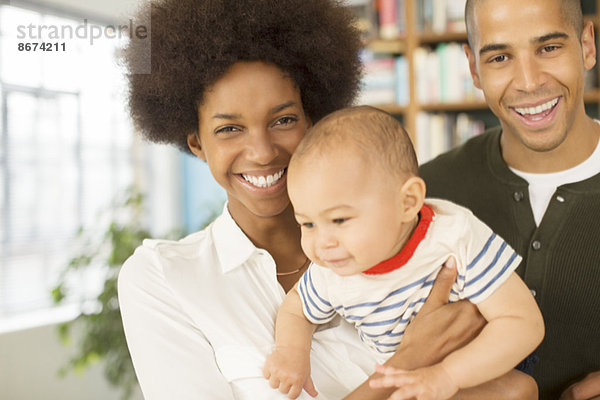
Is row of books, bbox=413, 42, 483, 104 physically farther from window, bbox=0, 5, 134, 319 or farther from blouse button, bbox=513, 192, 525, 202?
blouse button, bbox=513, 192, 525, 202

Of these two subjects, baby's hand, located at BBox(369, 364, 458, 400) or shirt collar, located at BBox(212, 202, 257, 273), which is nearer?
baby's hand, located at BBox(369, 364, 458, 400)

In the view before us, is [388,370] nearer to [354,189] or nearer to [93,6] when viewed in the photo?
[354,189]

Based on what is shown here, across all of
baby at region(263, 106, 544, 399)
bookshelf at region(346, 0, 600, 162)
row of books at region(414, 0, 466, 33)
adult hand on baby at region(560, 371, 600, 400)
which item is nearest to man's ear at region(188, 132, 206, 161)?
baby at region(263, 106, 544, 399)

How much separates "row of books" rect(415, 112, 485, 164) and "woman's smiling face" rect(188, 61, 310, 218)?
2.79 metres

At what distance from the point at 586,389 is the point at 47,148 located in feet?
12.7

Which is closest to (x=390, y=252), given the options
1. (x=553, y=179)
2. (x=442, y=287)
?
(x=442, y=287)

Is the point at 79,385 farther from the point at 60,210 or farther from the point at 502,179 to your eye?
the point at 502,179

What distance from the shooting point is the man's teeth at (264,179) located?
1.53 meters

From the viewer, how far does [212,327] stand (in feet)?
4.75

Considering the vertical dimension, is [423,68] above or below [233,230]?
above

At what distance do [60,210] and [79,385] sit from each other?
1287 mm

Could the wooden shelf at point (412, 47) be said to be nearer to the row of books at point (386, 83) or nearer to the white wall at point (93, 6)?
the row of books at point (386, 83)

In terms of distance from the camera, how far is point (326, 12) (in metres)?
1.79

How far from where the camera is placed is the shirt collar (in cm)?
154
